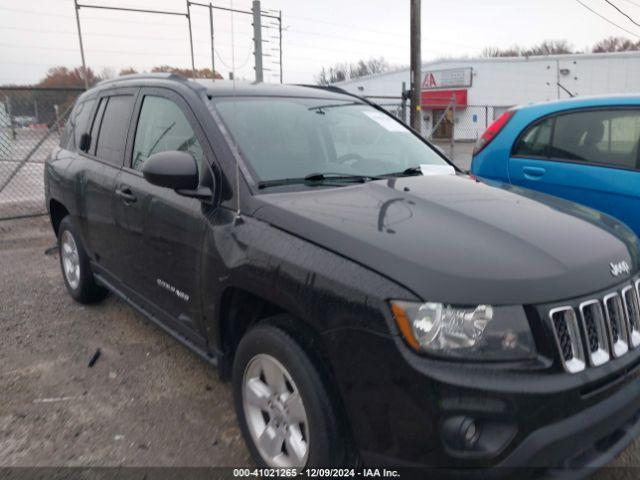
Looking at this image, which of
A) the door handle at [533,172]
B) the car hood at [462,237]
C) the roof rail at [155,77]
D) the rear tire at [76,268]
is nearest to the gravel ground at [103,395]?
the rear tire at [76,268]

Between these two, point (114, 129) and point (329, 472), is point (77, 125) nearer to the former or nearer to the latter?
point (114, 129)

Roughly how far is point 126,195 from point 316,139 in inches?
50.2

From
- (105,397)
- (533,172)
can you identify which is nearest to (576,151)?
(533,172)

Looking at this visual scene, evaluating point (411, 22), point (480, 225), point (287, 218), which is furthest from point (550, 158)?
point (411, 22)

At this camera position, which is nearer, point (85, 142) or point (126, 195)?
point (126, 195)

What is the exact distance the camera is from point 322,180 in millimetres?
2785

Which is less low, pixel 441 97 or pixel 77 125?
pixel 441 97

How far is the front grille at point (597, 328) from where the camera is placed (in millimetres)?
1837

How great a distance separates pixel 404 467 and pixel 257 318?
104cm

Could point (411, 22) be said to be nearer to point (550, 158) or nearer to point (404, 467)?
point (550, 158)

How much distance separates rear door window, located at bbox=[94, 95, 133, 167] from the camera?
3689 mm

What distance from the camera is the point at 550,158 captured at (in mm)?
4457

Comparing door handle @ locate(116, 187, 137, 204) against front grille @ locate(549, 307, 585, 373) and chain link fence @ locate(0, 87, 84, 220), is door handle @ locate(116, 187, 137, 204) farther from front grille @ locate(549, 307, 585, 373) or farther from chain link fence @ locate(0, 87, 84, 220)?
chain link fence @ locate(0, 87, 84, 220)

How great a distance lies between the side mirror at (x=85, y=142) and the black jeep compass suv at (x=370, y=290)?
1083mm
